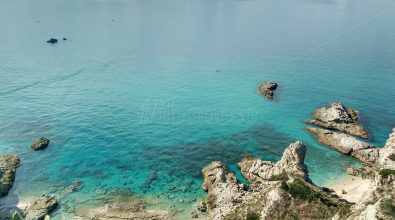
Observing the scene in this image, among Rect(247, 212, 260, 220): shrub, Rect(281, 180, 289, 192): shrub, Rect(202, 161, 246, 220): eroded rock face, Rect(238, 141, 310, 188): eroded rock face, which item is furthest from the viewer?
Rect(238, 141, 310, 188): eroded rock face

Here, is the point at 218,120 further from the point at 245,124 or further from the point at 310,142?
the point at 310,142

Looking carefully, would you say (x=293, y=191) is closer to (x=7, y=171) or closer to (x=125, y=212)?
(x=125, y=212)

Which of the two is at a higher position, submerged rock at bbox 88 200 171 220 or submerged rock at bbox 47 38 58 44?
submerged rock at bbox 47 38 58 44

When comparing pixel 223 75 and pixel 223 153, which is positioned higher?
pixel 223 75

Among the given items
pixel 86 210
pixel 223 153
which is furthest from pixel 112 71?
pixel 86 210

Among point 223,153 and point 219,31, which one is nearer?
point 223,153

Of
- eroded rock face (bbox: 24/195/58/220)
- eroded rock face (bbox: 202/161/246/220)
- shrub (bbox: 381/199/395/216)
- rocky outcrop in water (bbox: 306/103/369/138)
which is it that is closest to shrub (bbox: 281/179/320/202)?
eroded rock face (bbox: 202/161/246/220)

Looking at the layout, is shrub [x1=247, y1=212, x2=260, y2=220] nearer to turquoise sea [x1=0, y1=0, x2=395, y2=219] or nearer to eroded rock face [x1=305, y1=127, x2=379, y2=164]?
turquoise sea [x1=0, y1=0, x2=395, y2=219]
